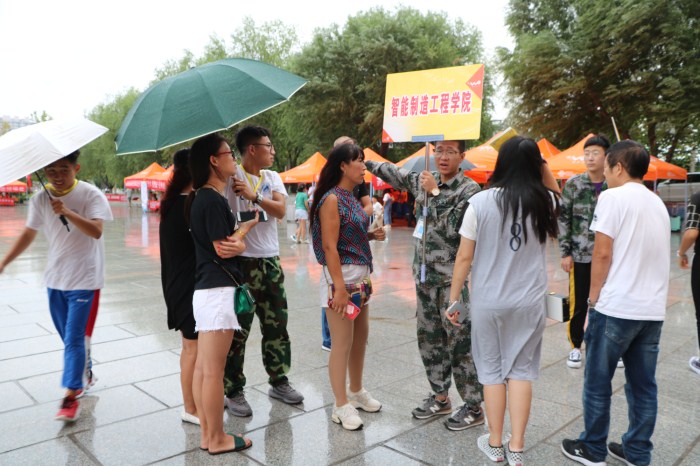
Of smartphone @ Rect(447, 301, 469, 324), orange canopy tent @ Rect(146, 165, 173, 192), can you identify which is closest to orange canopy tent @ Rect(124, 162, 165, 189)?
orange canopy tent @ Rect(146, 165, 173, 192)

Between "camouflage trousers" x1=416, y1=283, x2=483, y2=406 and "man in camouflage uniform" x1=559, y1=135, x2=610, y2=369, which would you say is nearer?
"camouflage trousers" x1=416, y1=283, x2=483, y2=406

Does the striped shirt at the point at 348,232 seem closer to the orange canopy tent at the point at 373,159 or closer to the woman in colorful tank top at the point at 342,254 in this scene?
the woman in colorful tank top at the point at 342,254

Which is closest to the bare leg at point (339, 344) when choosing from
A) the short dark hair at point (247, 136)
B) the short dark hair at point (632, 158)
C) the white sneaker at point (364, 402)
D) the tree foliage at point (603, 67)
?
the white sneaker at point (364, 402)

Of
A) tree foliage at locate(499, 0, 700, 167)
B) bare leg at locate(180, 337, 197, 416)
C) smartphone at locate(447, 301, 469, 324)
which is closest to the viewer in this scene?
smartphone at locate(447, 301, 469, 324)

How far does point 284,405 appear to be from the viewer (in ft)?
11.6

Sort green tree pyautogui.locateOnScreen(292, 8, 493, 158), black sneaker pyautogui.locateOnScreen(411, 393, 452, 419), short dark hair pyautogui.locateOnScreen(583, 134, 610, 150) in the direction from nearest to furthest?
black sneaker pyautogui.locateOnScreen(411, 393, 452, 419)
short dark hair pyautogui.locateOnScreen(583, 134, 610, 150)
green tree pyautogui.locateOnScreen(292, 8, 493, 158)

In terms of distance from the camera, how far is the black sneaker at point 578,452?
272 cm

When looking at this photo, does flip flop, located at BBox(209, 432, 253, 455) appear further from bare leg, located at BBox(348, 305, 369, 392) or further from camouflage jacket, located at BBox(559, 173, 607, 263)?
camouflage jacket, located at BBox(559, 173, 607, 263)

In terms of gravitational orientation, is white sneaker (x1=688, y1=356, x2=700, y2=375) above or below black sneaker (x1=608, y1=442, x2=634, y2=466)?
above

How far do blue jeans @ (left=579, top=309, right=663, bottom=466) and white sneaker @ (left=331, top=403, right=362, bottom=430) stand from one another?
1.29m

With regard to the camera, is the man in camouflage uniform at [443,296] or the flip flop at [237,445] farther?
the man in camouflage uniform at [443,296]

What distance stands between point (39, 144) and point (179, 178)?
764 millimetres

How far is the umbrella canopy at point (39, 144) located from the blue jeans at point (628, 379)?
307 centimetres

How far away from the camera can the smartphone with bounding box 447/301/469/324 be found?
2788 millimetres
